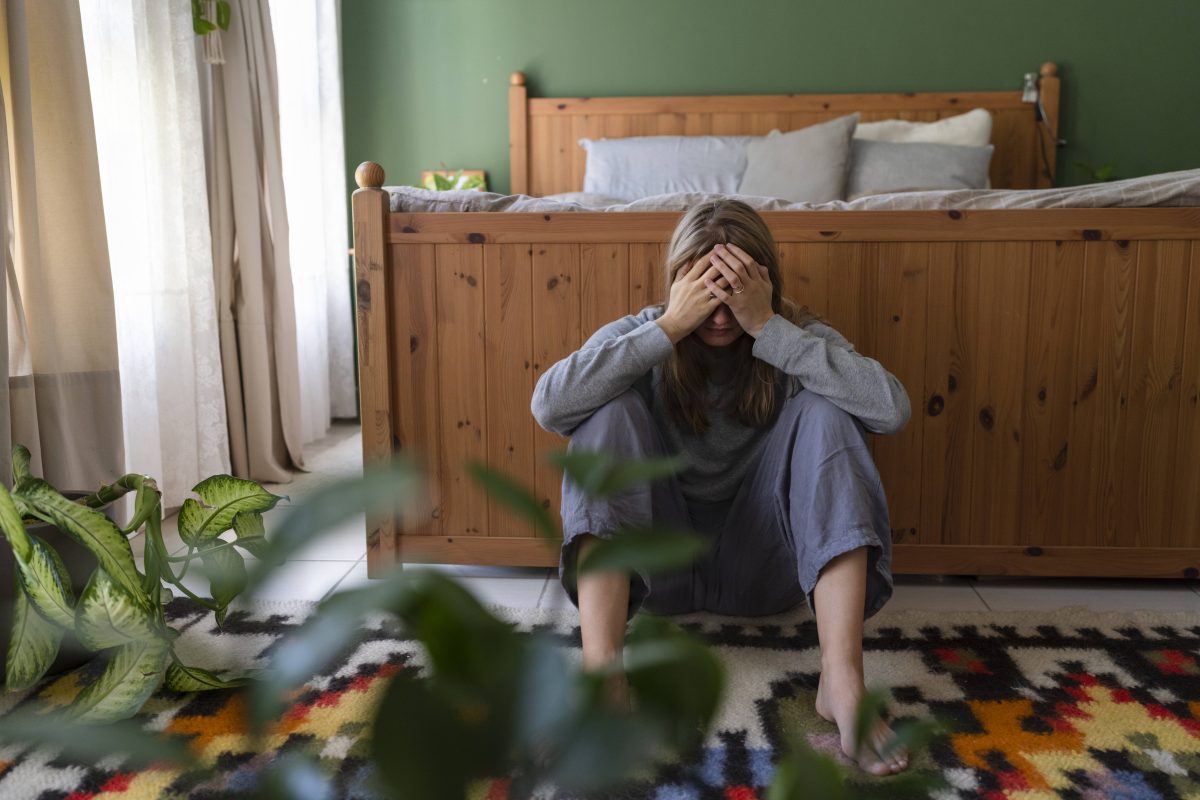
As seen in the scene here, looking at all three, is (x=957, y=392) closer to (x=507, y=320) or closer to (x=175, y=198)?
(x=507, y=320)

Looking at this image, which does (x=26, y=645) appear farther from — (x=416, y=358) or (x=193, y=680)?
(x=416, y=358)

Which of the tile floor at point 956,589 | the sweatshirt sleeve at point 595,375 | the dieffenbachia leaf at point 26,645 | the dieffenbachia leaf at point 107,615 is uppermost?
the sweatshirt sleeve at point 595,375

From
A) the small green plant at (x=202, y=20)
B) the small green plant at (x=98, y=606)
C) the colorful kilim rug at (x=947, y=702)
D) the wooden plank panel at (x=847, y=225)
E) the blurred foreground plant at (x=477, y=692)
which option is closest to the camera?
the blurred foreground plant at (x=477, y=692)

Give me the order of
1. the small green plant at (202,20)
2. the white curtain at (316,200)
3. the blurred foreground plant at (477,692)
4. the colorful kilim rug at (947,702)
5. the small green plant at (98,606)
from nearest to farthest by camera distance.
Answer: the blurred foreground plant at (477,692), the colorful kilim rug at (947,702), the small green plant at (98,606), the small green plant at (202,20), the white curtain at (316,200)

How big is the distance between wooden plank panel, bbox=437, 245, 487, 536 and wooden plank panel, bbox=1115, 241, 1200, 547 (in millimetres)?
1197

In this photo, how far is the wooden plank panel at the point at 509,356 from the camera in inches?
71.6

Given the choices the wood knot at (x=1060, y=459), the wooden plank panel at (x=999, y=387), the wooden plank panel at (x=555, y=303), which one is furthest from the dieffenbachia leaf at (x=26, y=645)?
the wood knot at (x=1060, y=459)

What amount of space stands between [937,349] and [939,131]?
72.2 inches

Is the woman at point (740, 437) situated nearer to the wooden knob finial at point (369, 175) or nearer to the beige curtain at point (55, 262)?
the wooden knob finial at point (369, 175)

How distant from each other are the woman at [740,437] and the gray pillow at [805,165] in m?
1.56

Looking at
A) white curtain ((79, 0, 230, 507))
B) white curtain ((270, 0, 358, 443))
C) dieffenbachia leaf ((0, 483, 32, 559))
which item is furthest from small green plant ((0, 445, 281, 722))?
white curtain ((270, 0, 358, 443))

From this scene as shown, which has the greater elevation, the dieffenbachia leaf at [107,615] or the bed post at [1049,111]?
the bed post at [1049,111]

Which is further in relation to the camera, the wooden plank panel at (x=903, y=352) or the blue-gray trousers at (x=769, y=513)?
the wooden plank panel at (x=903, y=352)

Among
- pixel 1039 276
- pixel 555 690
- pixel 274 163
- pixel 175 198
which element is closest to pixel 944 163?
pixel 1039 276
